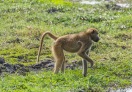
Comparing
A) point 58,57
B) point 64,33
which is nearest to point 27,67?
point 58,57

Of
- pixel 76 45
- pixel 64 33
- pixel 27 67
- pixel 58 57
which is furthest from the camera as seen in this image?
pixel 64 33

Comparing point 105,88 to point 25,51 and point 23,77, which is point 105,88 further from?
point 25,51

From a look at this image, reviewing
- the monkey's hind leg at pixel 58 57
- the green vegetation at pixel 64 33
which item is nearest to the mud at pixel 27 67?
the green vegetation at pixel 64 33

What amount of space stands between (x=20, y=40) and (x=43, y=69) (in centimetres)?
405

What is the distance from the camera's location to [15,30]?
68.3 feet

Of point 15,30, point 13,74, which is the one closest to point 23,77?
point 13,74

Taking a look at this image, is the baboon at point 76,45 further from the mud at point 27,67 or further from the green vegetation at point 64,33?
the mud at point 27,67

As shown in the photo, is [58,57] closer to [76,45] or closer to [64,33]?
[76,45]

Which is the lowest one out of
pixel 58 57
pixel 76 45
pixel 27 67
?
pixel 27 67

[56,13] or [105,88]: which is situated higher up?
[56,13]

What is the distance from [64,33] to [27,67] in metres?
5.07

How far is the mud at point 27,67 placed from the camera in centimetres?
1465

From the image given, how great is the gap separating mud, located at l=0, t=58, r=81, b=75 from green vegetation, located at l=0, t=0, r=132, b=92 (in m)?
0.44

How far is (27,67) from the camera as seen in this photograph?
1561 centimetres
